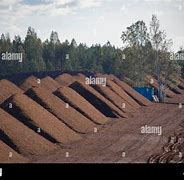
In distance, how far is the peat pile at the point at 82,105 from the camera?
2168cm

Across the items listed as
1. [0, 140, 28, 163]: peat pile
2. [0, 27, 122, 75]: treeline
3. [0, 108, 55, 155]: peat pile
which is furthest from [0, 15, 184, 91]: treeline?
[0, 140, 28, 163]: peat pile

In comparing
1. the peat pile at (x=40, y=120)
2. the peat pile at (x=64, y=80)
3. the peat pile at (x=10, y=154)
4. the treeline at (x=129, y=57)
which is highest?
the treeline at (x=129, y=57)

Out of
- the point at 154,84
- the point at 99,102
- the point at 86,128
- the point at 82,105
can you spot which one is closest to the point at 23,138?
the point at 86,128

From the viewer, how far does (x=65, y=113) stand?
20.7 m

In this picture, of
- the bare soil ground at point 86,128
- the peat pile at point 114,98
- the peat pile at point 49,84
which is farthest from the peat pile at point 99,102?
the peat pile at point 49,84

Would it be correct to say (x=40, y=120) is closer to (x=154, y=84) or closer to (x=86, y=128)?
(x=86, y=128)

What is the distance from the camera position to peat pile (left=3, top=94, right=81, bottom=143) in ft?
61.1

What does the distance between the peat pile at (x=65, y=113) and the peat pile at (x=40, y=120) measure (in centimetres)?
40

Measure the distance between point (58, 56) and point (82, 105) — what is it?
44.8 feet

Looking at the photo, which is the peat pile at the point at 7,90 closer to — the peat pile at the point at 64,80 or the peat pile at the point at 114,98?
the peat pile at the point at 114,98

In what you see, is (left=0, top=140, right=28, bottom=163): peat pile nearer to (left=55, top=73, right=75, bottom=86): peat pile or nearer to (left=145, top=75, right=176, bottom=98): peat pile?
(left=145, top=75, right=176, bottom=98): peat pile

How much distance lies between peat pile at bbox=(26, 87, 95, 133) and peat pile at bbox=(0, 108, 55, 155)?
240 cm
